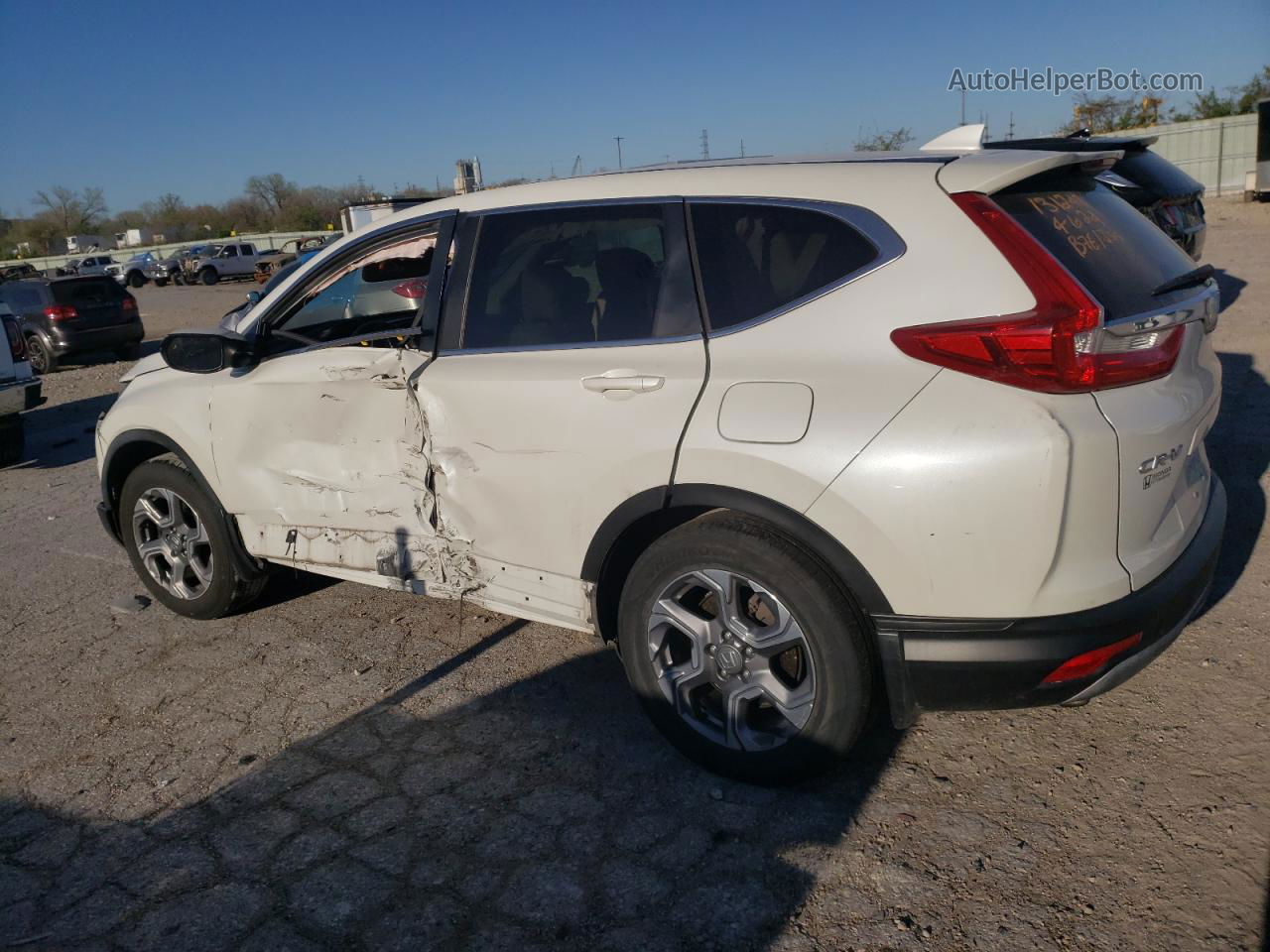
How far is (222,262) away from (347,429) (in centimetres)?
4200

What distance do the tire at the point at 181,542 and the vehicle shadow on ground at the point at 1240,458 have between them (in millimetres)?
4404

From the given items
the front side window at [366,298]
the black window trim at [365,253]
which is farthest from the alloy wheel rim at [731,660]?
the front side window at [366,298]

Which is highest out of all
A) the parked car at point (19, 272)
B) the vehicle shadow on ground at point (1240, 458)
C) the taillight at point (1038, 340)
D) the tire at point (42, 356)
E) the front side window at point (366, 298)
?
the parked car at point (19, 272)

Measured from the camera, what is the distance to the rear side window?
9.53ft

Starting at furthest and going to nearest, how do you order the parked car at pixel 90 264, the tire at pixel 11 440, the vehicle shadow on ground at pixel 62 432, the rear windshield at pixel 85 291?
the parked car at pixel 90 264, the rear windshield at pixel 85 291, the vehicle shadow on ground at pixel 62 432, the tire at pixel 11 440

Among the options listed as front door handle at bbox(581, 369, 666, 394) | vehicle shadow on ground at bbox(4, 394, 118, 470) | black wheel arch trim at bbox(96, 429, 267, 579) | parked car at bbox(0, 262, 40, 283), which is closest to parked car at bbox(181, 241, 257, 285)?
parked car at bbox(0, 262, 40, 283)

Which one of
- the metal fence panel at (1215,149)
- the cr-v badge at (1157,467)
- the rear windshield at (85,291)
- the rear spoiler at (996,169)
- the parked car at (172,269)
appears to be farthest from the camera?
the parked car at (172,269)

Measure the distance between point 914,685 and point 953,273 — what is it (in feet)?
3.81

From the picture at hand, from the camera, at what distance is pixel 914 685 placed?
2.79m

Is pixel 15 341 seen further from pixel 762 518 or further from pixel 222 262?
pixel 222 262

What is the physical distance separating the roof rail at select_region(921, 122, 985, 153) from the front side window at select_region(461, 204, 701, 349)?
1.00 metres

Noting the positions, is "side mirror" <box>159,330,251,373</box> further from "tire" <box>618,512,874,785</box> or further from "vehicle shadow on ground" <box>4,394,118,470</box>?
"vehicle shadow on ground" <box>4,394,118,470</box>

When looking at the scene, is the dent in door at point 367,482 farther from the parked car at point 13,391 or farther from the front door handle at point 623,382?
the parked car at point 13,391

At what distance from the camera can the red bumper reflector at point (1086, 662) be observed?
106 inches
